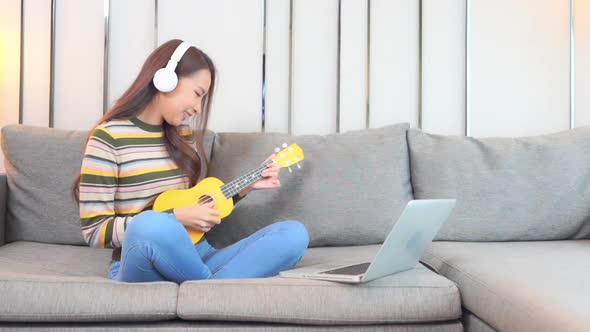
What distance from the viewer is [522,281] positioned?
4.02 ft

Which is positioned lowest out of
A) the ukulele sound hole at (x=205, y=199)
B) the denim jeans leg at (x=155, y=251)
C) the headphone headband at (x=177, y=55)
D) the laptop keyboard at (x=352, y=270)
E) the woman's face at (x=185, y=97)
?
the laptop keyboard at (x=352, y=270)

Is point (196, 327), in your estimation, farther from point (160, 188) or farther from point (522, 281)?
point (522, 281)

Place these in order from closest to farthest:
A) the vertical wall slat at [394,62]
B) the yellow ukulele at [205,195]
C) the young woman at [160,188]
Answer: the young woman at [160,188] → the yellow ukulele at [205,195] → the vertical wall slat at [394,62]

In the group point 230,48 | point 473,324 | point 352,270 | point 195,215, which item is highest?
point 230,48

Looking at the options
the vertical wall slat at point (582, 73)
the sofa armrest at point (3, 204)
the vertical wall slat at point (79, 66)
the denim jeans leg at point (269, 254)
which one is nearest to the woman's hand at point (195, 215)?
the denim jeans leg at point (269, 254)

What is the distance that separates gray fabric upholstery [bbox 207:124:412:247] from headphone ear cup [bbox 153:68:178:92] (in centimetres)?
40

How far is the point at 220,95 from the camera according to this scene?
225 cm

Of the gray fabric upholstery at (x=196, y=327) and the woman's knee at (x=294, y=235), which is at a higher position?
the woman's knee at (x=294, y=235)

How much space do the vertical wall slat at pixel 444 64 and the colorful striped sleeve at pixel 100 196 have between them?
1.23 metres

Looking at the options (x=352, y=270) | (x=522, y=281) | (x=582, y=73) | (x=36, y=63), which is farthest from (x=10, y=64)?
(x=582, y=73)

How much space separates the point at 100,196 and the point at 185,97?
0.32 m

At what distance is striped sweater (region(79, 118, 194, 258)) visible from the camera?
147cm

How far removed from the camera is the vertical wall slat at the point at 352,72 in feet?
7.56

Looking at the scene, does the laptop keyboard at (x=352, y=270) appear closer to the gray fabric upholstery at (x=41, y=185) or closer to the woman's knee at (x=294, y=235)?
the woman's knee at (x=294, y=235)
